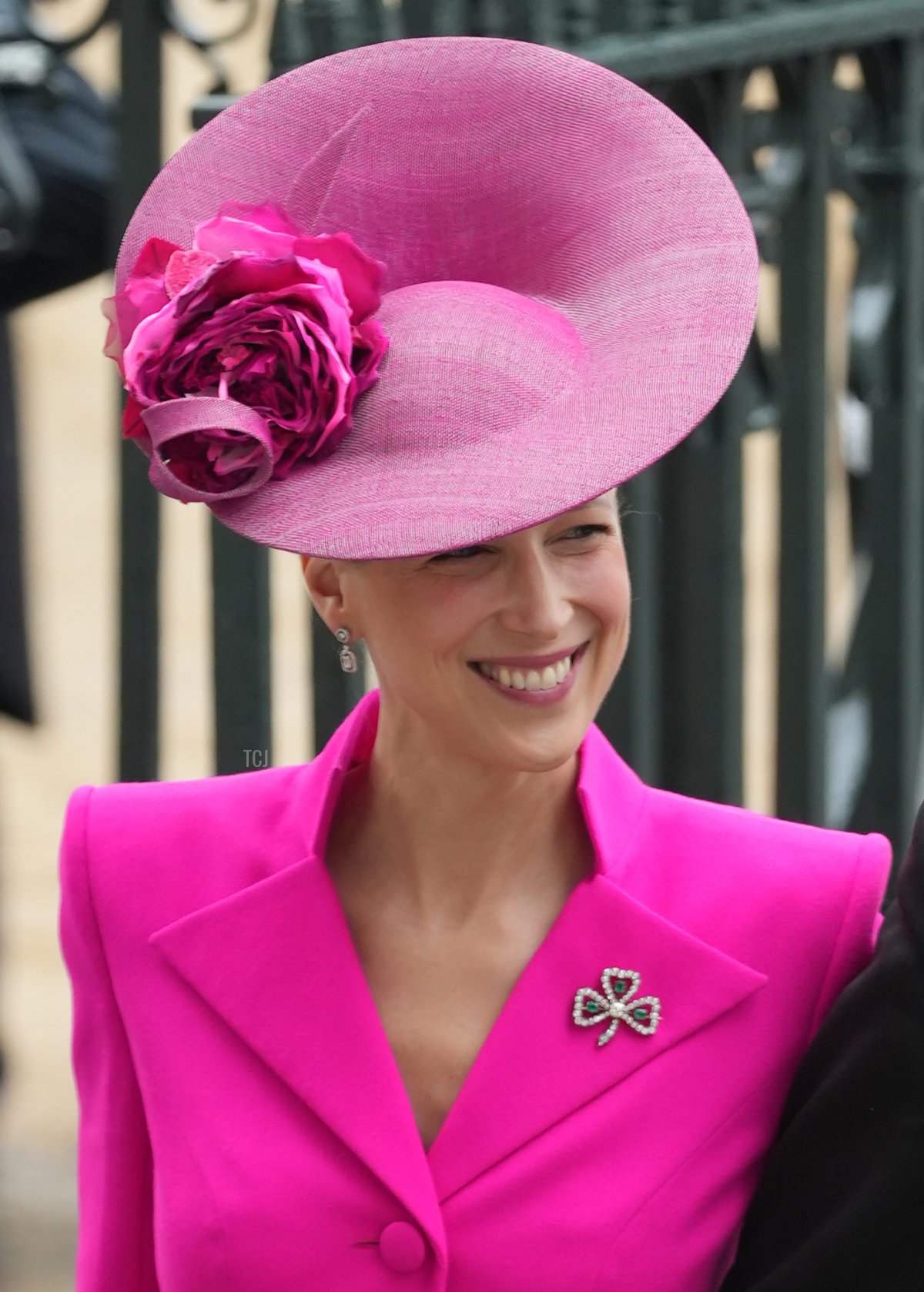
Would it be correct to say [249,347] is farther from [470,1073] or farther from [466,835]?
[470,1073]

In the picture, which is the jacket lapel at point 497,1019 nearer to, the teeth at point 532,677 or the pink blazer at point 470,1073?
the pink blazer at point 470,1073

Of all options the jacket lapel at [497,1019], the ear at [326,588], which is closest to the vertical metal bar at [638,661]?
the jacket lapel at [497,1019]

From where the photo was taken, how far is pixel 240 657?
3.13m

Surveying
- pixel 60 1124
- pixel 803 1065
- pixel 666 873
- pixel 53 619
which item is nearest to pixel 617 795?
pixel 666 873

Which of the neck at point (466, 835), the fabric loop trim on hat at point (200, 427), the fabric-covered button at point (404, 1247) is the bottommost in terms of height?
the fabric-covered button at point (404, 1247)

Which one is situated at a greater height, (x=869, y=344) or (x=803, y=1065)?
(x=869, y=344)

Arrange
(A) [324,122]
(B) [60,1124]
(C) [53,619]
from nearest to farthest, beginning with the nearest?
(A) [324,122] → (B) [60,1124] → (C) [53,619]

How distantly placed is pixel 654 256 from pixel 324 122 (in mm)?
392

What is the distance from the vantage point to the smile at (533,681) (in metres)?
2.12

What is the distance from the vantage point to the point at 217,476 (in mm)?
2051

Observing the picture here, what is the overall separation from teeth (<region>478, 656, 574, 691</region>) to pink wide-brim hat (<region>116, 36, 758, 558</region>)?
227 mm

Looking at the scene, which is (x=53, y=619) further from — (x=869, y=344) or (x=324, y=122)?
(x=324, y=122)

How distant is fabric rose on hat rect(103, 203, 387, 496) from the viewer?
2.01 metres

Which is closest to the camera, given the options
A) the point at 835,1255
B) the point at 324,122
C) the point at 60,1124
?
the point at 835,1255
